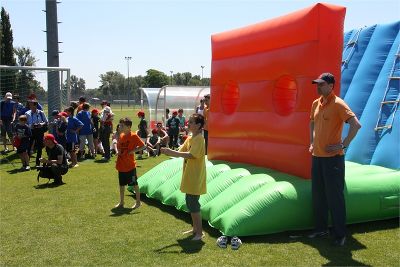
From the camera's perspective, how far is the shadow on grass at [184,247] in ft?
16.4

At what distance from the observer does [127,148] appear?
22.9 feet

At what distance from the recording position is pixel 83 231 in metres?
5.85

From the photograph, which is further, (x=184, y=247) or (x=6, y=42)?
(x=6, y=42)

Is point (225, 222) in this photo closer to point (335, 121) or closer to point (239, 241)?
point (239, 241)

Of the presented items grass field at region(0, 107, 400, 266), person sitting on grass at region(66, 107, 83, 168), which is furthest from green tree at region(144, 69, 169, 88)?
grass field at region(0, 107, 400, 266)

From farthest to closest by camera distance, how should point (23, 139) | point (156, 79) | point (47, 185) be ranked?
point (156, 79)
point (23, 139)
point (47, 185)

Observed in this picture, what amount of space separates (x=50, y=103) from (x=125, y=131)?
8.27 m

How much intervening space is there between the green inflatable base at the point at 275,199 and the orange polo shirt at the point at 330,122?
767 mm

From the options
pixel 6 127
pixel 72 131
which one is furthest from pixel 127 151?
pixel 6 127

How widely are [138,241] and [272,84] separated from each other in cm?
322

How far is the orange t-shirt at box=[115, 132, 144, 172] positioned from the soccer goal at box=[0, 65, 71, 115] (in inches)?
286

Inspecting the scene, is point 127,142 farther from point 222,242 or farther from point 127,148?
point 222,242

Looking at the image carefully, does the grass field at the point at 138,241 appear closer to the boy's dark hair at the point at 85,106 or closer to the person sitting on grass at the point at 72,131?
the person sitting on grass at the point at 72,131

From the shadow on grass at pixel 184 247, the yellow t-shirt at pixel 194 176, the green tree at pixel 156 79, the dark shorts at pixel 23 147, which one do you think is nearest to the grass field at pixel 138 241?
the shadow on grass at pixel 184 247
